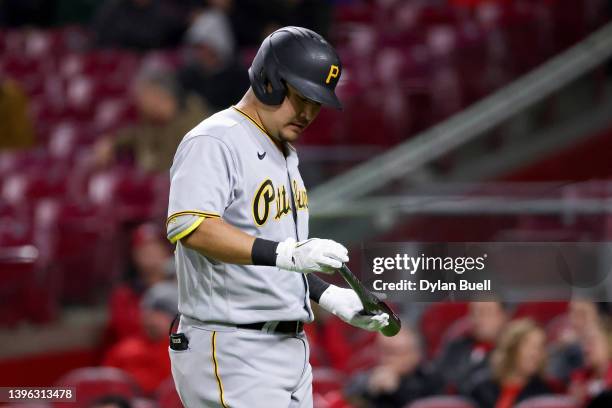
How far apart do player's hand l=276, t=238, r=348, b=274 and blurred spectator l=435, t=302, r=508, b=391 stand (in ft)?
9.07

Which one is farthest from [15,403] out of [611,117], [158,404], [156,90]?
[611,117]

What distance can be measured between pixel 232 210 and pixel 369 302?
0.39 m

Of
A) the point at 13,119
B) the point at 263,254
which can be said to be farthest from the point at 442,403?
the point at 13,119

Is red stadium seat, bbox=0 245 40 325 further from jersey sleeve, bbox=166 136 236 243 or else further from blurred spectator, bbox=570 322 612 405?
jersey sleeve, bbox=166 136 236 243

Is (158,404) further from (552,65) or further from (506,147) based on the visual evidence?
(552,65)

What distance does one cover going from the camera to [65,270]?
245 inches

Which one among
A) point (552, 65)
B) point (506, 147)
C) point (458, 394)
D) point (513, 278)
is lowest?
point (458, 394)

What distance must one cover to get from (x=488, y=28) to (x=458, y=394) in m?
3.66

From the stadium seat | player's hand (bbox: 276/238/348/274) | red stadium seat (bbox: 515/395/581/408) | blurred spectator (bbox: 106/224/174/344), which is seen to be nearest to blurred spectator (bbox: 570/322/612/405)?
red stadium seat (bbox: 515/395/581/408)

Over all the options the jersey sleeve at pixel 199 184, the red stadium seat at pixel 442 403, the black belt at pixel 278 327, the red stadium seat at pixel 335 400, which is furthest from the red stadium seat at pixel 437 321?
the jersey sleeve at pixel 199 184

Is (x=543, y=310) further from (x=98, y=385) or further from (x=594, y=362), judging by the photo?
(x=98, y=385)

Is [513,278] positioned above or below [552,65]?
below

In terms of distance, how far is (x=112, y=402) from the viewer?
4.27 metres

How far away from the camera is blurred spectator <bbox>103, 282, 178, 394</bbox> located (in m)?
5.55
